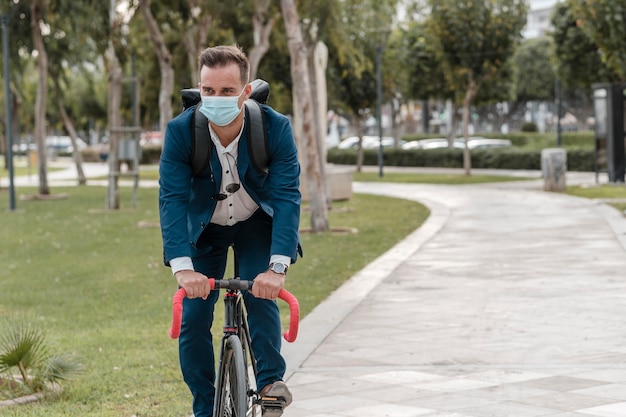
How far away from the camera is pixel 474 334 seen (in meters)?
8.24

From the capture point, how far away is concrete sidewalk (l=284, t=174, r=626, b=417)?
20.2 feet

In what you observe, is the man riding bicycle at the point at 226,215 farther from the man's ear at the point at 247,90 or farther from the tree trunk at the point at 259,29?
the tree trunk at the point at 259,29

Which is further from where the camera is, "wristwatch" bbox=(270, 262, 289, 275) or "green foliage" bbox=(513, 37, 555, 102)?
"green foliage" bbox=(513, 37, 555, 102)

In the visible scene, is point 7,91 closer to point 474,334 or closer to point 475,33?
point 475,33

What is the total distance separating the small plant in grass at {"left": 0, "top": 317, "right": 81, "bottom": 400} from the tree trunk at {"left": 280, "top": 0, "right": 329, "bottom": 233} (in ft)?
34.9

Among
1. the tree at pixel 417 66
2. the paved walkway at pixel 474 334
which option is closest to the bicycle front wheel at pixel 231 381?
the paved walkway at pixel 474 334

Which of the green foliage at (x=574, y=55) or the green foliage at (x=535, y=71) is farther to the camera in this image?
the green foliage at (x=535, y=71)

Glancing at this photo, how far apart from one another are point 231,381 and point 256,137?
90 cm

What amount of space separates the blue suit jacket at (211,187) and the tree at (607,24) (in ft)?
61.5

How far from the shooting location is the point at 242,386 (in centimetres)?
423

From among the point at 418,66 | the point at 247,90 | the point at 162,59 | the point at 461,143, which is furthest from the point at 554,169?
the point at 461,143

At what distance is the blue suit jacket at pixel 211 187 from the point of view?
4465 millimetres

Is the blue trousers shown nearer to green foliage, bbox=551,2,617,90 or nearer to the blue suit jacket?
the blue suit jacket

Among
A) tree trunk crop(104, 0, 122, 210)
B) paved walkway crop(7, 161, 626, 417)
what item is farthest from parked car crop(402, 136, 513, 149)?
paved walkway crop(7, 161, 626, 417)
